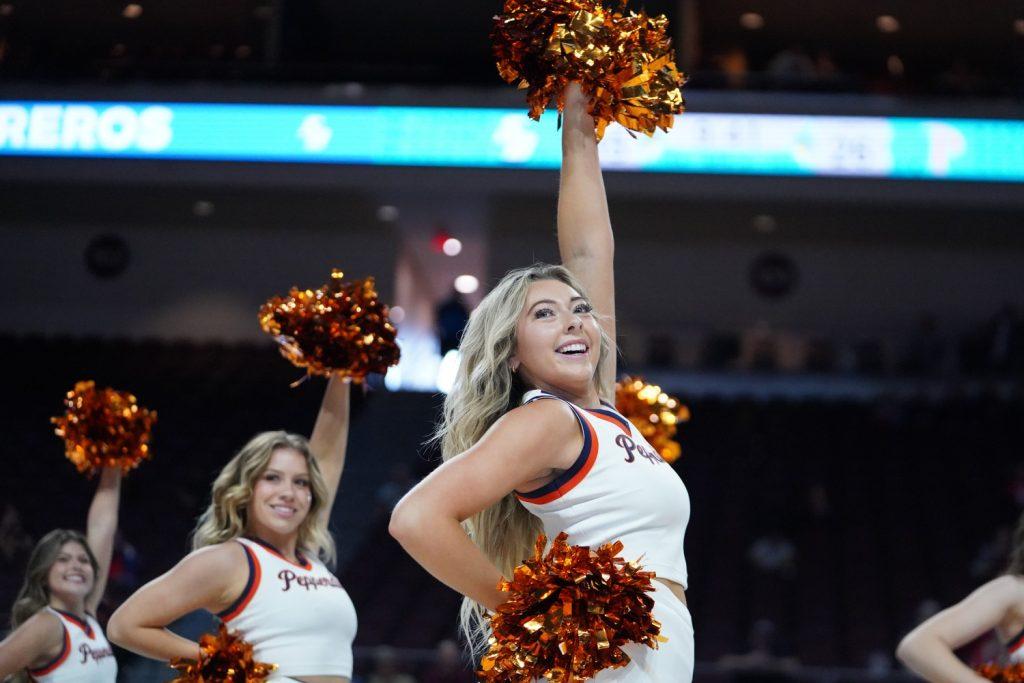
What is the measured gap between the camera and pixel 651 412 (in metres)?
2.84

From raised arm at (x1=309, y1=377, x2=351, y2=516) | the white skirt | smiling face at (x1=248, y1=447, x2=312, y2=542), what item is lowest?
the white skirt

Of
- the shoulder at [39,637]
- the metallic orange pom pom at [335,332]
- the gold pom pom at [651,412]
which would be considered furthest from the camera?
the shoulder at [39,637]

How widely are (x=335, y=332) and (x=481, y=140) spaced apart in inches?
322

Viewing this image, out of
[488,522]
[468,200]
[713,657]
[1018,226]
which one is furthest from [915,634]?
[1018,226]

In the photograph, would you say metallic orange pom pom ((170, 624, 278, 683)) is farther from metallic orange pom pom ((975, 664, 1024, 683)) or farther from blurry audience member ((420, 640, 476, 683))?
blurry audience member ((420, 640, 476, 683))

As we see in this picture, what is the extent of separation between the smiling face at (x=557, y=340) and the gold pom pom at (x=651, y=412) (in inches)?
29.3

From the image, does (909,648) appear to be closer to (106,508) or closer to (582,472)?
(582,472)

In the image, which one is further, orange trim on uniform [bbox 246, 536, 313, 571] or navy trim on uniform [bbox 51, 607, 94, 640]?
navy trim on uniform [bbox 51, 607, 94, 640]

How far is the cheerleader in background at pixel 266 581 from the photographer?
2998 mm

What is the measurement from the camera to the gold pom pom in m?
2.81

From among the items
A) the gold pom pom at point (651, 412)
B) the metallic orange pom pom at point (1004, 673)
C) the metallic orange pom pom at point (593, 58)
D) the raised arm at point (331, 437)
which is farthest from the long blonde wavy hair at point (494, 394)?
the metallic orange pom pom at point (1004, 673)

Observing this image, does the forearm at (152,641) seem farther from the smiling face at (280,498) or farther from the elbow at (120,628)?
the smiling face at (280,498)

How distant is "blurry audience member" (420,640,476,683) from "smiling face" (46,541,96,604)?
2.63 meters

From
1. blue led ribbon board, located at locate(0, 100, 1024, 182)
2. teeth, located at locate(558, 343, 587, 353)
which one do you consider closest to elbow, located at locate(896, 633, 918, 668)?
teeth, located at locate(558, 343, 587, 353)
